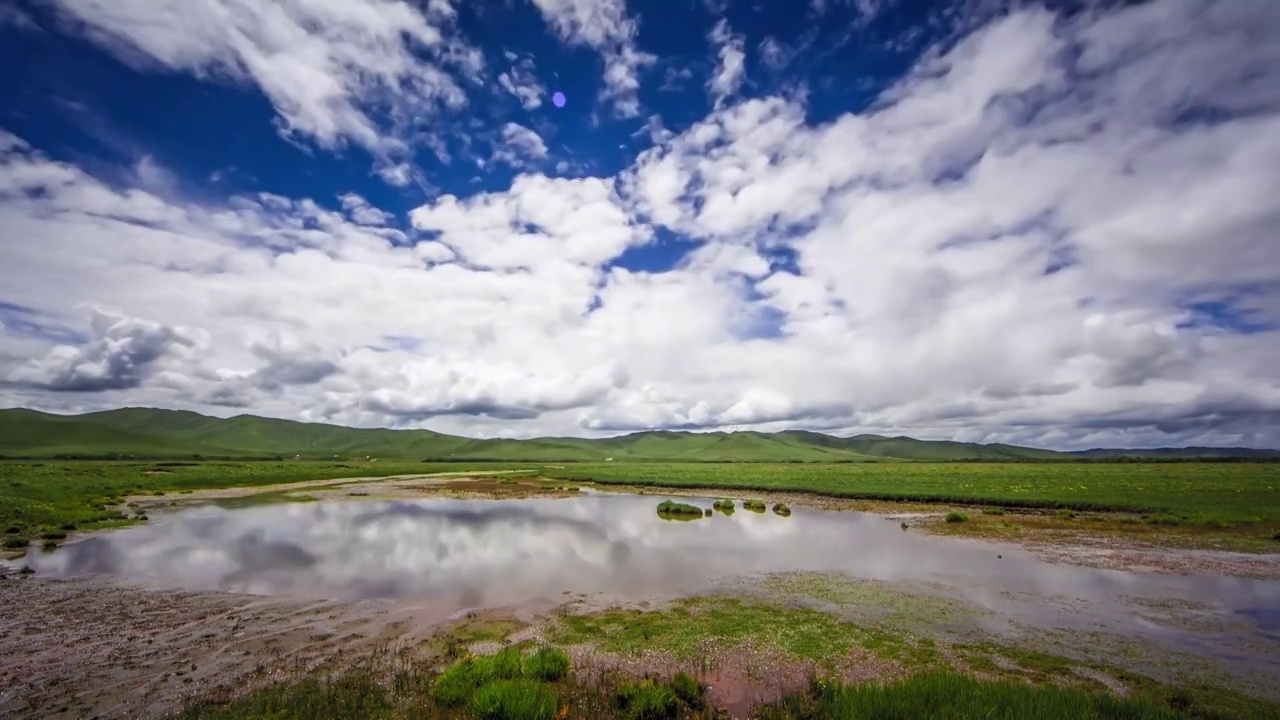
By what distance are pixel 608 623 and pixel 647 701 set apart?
7498 millimetres

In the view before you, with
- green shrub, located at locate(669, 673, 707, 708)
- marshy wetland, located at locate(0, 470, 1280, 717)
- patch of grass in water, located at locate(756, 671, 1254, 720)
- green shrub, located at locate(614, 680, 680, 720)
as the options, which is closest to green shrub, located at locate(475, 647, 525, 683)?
marshy wetland, located at locate(0, 470, 1280, 717)

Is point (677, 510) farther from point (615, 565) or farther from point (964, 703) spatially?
point (964, 703)

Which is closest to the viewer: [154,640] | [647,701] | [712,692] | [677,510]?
[647,701]

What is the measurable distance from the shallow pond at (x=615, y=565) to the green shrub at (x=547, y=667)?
7.41 m

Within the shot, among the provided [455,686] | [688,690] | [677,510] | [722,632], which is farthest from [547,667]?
[677,510]

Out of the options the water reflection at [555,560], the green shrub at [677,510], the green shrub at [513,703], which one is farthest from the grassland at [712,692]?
the green shrub at [677,510]

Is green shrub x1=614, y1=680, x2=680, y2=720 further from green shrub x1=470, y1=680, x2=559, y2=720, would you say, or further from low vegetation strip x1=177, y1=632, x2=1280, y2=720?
green shrub x1=470, y1=680, x2=559, y2=720

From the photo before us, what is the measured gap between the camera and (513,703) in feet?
34.4

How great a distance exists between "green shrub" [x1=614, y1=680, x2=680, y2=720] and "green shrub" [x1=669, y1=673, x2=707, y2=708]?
0.33 meters

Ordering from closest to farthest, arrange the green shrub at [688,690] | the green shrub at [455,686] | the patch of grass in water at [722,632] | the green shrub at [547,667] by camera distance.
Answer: the green shrub at [455,686] → the green shrub at [688,690] → the green shrub at [547,667] → the patch of grass in water at [722,632]

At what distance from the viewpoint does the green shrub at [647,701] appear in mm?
11062

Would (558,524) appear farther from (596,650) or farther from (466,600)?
(596,650)

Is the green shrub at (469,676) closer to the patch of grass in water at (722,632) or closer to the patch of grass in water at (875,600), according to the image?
the patch of grass in water at (722,632)

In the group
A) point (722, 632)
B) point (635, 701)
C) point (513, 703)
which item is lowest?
point (722, 632)
